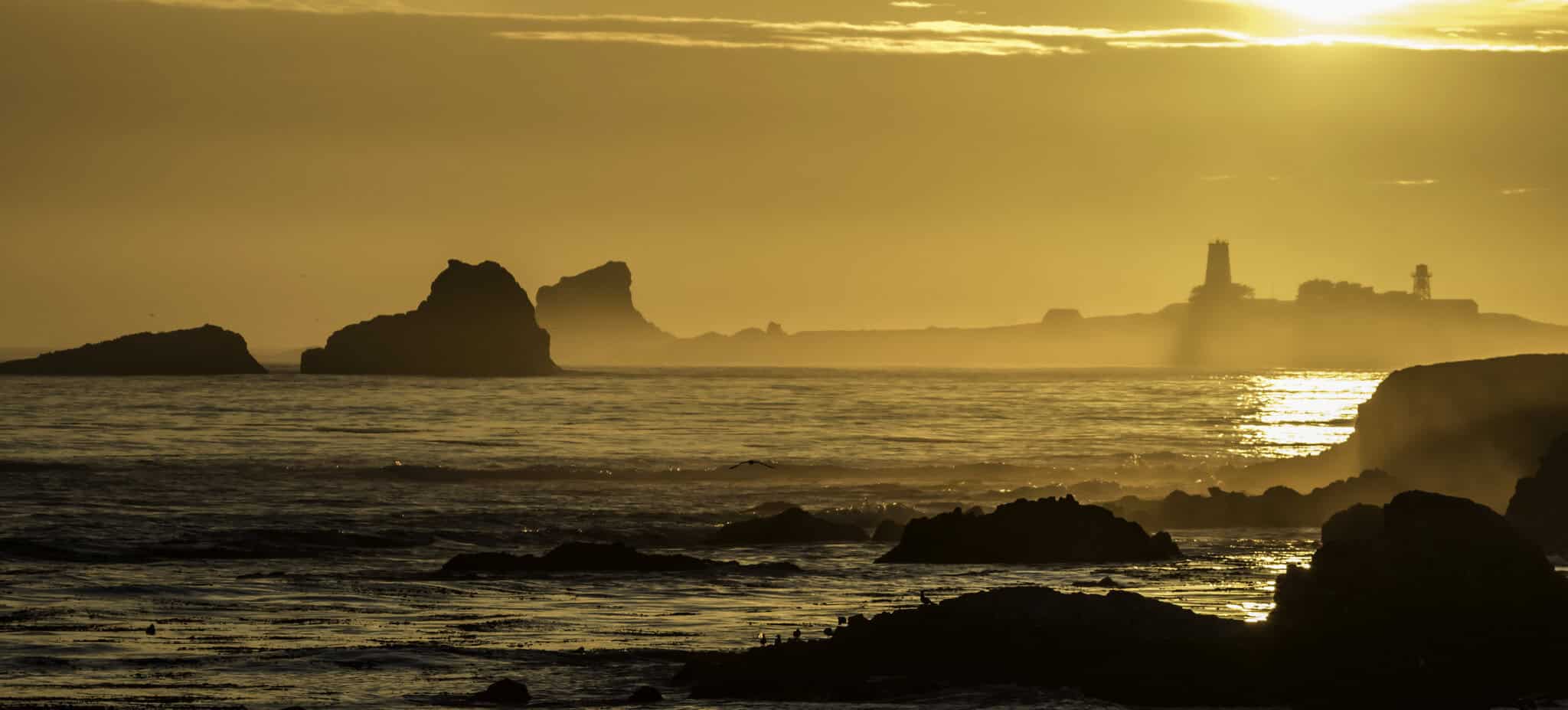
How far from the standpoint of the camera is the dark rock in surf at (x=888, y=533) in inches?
1487

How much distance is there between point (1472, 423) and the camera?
42.2m

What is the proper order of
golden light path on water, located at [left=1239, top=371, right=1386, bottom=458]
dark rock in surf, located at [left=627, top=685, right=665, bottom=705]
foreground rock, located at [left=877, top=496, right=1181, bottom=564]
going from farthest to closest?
golden light path on water, located at [left=1239, top=371, right=1386, bottom=458] < foreground rock, located at [left=877, top=496, right=1181, bottom=564] < dark rock in surf, located at [left=627, top=685, right=665, bottom=705]

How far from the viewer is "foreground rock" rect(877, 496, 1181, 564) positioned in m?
32.1

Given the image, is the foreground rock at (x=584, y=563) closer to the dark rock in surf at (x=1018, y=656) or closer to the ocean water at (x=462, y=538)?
the ocean water at (x=462, y=538)

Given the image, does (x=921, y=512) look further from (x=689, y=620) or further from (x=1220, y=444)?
(x=1220, y=444)

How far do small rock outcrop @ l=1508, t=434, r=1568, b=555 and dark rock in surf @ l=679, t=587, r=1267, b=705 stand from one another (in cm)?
1700

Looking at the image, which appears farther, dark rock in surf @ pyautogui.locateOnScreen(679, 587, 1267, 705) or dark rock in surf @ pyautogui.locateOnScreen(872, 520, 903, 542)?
dark rock in surf @ pyautogui.locateOnScreen(872, 520, 903, 542)

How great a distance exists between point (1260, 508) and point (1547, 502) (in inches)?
387

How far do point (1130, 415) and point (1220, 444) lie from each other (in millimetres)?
29398

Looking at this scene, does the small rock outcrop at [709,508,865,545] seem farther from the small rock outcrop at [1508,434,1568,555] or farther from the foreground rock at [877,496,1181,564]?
the small rock outcrop at [1508,434,1568,555]

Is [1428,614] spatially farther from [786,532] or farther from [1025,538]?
[786,532]

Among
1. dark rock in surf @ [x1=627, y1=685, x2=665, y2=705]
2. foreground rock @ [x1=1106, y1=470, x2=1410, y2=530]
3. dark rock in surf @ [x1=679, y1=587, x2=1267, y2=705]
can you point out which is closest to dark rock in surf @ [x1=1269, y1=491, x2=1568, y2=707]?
dark rock in surf @ [x1=679, y1=587, x2=1267, y2=705]

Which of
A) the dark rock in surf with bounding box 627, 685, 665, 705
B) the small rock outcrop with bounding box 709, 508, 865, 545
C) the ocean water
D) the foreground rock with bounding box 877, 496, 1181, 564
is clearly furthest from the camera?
the small rock outcrop with bounding box 709, 508, 865, 545

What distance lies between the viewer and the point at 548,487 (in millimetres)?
58594
